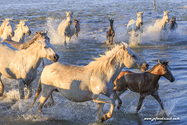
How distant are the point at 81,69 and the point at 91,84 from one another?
16.5 inches

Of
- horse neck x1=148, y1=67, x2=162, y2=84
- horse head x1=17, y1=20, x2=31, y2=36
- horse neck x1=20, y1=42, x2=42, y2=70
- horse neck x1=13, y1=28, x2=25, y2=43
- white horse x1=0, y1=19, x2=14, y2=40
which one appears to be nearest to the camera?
horse neck x1=148, y1=67, x2=162, y2=84

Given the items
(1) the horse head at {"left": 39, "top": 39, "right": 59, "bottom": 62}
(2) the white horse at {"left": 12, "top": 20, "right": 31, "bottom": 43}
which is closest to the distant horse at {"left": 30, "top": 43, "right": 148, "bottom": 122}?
(1) the horse head at {"left": 39, "top": 39, "right": 59, "bottom": 62}

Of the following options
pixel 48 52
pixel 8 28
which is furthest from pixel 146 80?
pixel 8 28

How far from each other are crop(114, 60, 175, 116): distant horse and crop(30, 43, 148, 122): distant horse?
32.8 inches

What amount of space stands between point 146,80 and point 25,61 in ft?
9.33

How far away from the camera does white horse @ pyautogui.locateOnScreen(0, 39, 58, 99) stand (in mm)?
5867

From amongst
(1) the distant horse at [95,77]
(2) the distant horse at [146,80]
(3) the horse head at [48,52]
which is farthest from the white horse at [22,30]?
(2) the distant horse at [146,80]

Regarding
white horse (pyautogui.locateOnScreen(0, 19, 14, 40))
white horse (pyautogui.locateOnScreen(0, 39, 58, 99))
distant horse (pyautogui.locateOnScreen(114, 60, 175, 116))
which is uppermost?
white horse (pyautogui.locateOnScreen(0, 19, 14, 40))

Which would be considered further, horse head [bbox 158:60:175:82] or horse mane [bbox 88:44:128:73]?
horse head [bbox 158:60:175:82]

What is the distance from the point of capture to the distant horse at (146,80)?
5.73m

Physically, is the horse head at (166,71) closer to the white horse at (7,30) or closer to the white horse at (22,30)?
the white horse at (22,30)

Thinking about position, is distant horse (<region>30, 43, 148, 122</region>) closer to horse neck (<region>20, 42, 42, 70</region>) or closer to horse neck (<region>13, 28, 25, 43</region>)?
horse neck (<region>20, 42, 42, 70</region>)

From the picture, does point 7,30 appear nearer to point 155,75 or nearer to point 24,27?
point 24,27

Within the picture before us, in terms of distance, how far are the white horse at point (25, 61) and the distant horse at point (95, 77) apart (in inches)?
23.6
